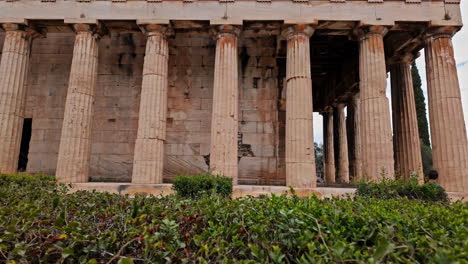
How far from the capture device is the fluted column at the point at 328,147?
955 inches

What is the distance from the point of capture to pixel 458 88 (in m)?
13.5

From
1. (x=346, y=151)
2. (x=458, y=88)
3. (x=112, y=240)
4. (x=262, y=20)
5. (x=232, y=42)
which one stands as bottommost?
(x=112, y=240)

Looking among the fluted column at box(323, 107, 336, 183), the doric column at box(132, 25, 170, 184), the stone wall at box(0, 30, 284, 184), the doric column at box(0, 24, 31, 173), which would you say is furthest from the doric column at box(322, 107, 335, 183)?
the doric column at box(0, 24, 31, 173)

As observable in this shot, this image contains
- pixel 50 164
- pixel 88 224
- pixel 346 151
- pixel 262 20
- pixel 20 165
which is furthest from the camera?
pixel 346 151

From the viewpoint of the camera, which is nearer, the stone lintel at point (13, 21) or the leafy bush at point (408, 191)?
the leafy bush at point (408, 191)

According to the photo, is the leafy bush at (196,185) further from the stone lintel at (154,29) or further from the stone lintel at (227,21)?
the stone lintel at (154,29)

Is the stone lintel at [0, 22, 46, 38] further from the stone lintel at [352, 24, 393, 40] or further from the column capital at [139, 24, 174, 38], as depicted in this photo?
the stone lintel at [352, 24, 393, 40]

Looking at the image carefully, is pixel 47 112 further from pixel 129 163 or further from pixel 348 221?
pixel 348 221

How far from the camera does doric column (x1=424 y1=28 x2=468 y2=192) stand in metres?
12.7

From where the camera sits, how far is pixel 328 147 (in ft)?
82.4

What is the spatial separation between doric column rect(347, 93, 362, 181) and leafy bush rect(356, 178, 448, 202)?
41.2 ft

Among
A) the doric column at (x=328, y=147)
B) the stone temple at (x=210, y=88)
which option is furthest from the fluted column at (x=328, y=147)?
the stone temple at (x=210, y=88)

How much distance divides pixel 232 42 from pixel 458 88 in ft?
34.1

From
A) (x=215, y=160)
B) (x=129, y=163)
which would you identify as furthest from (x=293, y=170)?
(x=129, y=163)
